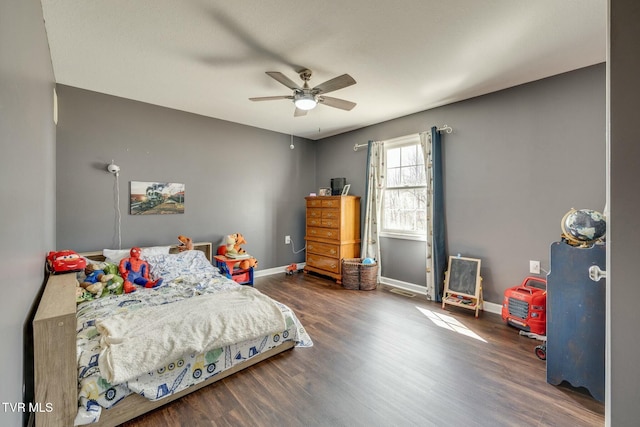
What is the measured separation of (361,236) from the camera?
4461 millimetres

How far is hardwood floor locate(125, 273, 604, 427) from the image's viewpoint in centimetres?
156

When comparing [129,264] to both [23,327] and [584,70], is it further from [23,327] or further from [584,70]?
[584,70]

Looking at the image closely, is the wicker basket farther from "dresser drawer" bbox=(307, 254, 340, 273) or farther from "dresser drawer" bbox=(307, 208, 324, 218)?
"dresser drawer" bbox=(307, 208, 324, 218)

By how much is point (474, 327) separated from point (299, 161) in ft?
12.8

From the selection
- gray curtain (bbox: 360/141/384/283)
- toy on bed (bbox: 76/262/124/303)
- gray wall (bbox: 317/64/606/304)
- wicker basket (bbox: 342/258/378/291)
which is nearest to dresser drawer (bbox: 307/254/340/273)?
wicker basket (bbox: 342/258/378/291)

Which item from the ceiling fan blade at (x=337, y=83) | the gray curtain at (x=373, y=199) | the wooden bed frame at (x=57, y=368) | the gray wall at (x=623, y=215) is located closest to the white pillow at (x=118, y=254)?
the wooden bed frame at (x=57, y=368)

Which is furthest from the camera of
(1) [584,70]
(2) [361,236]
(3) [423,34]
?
(2) [361,236]

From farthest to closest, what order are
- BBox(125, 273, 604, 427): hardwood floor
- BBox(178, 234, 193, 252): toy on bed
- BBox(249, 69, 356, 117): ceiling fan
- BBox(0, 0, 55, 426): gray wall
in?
BBox(178, 234, 193, 252): toy on bed, BBox(249, 69, 356, 117): ceiling fan, BBox(125, 273, 604, 427): hardwood floor, BBox(0, 0, 55, 426): gray wall

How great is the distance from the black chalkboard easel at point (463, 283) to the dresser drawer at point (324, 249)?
64.5 inches

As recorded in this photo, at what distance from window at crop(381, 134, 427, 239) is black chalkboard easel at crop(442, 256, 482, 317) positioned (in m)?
0.62

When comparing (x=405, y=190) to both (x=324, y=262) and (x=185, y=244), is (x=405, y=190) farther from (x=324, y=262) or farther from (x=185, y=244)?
(x=185, y=244)

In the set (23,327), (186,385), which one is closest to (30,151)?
(23,327)

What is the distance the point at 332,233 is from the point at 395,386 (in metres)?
2.68

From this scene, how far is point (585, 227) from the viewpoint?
180cm
